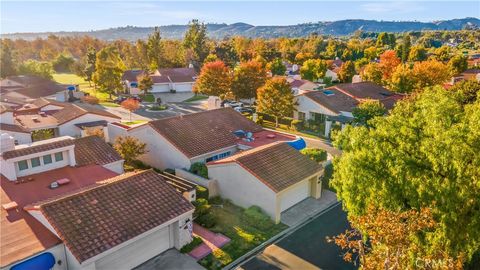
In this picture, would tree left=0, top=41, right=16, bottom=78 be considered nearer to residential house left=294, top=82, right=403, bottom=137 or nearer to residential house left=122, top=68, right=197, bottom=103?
residential house left=122, top=68, right=197, bottom=103

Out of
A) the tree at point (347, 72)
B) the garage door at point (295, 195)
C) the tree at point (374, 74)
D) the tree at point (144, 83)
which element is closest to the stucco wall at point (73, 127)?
the tree at point (144, 83)

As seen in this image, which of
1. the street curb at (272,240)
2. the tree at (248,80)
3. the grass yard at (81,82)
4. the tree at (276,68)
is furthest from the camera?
the tree at (276,68)

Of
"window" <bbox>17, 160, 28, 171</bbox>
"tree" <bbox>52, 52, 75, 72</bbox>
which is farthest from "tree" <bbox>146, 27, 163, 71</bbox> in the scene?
"window" <bbox>17, 160, 28, 171</bbox>

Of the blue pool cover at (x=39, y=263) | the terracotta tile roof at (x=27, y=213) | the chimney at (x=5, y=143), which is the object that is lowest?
the blue pool cover at (x=39, y=263)

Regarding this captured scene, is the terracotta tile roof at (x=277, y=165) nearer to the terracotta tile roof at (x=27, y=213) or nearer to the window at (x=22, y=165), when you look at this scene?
the terracotta tile roof at (x=27, y=213)

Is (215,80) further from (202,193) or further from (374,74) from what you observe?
(202,193)

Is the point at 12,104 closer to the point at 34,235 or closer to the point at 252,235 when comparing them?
the point at 34,235
